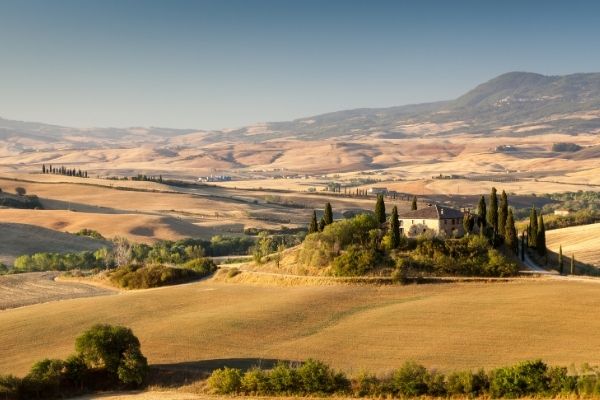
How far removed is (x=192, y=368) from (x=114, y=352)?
4.46 metres

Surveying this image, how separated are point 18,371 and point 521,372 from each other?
25.7 m

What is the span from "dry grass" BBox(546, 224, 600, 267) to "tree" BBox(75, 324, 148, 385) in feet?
184

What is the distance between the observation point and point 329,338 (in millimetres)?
47219

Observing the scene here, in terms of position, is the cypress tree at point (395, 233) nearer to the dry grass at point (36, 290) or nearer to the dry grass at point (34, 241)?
the dry grass at point (36, 290)

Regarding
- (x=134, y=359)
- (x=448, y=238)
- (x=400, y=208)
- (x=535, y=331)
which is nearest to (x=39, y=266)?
(x=448, y=238)

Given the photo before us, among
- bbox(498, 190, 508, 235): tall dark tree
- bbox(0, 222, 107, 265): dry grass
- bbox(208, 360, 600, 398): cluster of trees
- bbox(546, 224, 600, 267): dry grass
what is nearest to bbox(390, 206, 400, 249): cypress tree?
bbox(498, 190, 508, 235): tall dark tree

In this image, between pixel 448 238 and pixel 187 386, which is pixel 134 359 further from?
pixel 448 238

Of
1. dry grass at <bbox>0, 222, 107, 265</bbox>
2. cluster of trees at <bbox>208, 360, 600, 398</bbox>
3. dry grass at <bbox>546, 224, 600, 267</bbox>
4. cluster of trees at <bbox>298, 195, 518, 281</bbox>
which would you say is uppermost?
cluster of trees at <bbox>298, 195, 518, 281</bbox>

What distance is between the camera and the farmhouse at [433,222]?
7506 centimetres

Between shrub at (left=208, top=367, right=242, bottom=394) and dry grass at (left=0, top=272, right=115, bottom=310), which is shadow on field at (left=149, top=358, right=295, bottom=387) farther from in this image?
dry grass at (left=0, top=272, right=115, bottom=310)

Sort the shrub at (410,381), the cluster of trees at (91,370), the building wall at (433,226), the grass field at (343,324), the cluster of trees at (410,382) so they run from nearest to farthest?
the cluster of trees at (410,382) → the shrub at (410,381) → the cluster of trees at (91,370) → the grass field at (343,324) → the building wall at (433,226)

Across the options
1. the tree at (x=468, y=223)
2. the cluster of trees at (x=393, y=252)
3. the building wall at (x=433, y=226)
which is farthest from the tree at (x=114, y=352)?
the tree at (x=468, y=223)

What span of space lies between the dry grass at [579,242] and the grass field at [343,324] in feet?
88.4

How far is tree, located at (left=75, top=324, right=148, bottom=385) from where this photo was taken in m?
41.8
